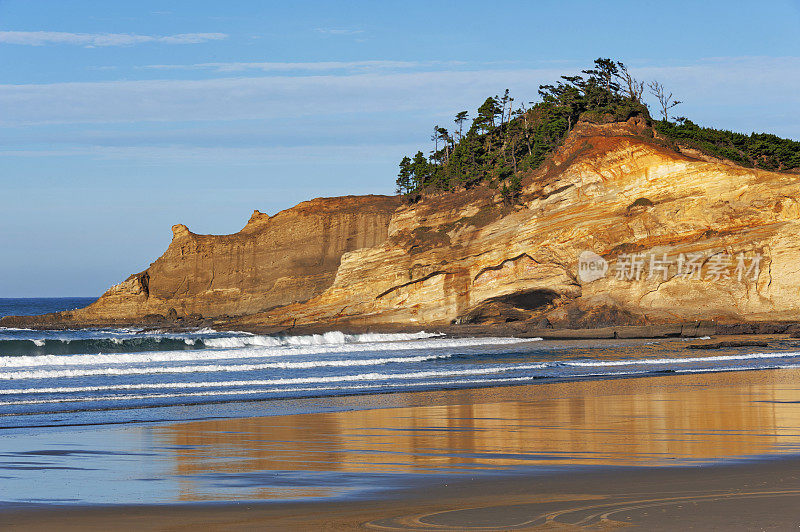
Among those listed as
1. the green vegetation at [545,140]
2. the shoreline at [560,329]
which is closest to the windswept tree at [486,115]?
the green vegetation at [545,140]

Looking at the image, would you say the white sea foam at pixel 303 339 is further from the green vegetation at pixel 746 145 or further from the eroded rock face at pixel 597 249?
the green vegetation at pixel 746 145

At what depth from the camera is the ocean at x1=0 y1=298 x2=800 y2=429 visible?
1756cm

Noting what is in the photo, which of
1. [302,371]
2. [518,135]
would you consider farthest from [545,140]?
[302,371]

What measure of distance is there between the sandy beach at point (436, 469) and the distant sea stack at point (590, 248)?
23117 millimetres

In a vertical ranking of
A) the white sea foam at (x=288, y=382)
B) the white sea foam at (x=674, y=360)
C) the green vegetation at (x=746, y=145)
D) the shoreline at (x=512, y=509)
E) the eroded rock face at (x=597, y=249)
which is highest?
the green vegetation at (x=746, y=145)

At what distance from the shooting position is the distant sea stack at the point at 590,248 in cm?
3788

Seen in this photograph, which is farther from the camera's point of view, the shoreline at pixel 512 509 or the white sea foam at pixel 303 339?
the white sea foam at pixel 303 339

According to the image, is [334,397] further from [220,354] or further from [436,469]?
[220,354]

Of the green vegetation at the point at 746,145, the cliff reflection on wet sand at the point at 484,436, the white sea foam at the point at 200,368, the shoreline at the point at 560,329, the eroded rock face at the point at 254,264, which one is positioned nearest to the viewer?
the cliff reflection on wet sand at the point at 484,436

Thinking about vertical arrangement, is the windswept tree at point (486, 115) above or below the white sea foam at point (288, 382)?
Result: above

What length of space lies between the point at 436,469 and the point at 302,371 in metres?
16.7

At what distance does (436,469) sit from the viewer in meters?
9.50

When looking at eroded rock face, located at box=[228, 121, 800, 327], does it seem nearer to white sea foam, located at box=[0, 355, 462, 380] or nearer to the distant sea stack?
the distant sea stack

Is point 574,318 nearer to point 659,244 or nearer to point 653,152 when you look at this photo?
point 659,244
